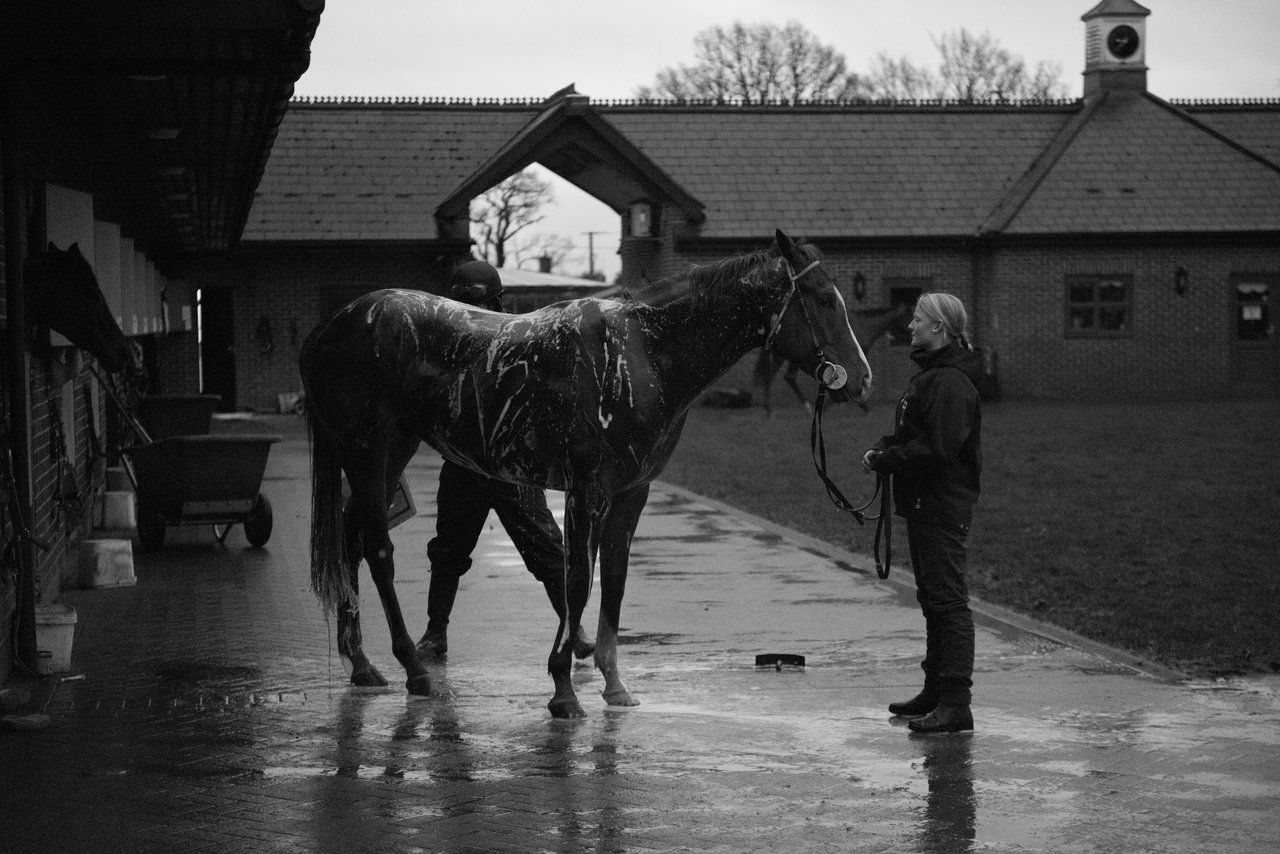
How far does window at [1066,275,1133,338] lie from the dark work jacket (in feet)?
105

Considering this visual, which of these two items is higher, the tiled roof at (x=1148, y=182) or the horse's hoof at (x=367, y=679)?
the tiled roof at (x=1148, y=182)

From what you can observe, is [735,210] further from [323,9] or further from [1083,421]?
[323,9]

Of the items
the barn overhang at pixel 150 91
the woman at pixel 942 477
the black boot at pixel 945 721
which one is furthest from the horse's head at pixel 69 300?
the black boot at pixel 945 721

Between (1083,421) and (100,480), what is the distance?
63.2ft

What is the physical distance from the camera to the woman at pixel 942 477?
6996mm

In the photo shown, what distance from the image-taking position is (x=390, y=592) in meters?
8.15

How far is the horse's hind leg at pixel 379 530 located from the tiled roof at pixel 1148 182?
30873 mm

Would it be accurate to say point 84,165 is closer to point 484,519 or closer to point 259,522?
point 259,522

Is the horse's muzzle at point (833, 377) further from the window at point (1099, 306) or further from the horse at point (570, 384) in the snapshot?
the window at point (1099, 306)

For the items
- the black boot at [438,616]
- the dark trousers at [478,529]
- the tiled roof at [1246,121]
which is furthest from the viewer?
the tiled roof at [1246,121]

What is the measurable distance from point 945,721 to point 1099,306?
32.7 meters

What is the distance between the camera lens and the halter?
727 cm

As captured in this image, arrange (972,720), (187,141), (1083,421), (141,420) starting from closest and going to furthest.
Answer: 1. (972,720)
2. (187,141)
3. (141,420)
4. (1083,421)

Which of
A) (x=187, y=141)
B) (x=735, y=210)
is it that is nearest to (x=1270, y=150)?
(x=735, y=210)
